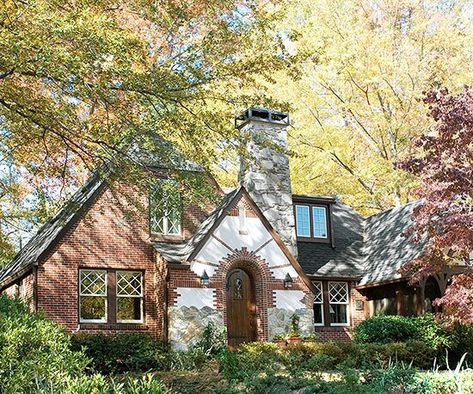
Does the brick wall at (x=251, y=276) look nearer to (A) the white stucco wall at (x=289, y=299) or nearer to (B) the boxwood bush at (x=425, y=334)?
(A) the white stucco wall at (x=289, y=299)

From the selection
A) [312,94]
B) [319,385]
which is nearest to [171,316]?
[319,385]

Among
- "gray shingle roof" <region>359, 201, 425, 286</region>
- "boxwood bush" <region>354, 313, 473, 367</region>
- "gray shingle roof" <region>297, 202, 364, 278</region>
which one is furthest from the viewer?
"gray shingle roof" <region>297, 202, 364, 278</region>

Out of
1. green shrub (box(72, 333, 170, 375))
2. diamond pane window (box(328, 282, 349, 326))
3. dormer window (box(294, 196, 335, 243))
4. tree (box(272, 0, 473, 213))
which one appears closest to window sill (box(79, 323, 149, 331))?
green shrub (box(72, 333, 170, 375))

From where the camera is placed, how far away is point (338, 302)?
22047 millimetres

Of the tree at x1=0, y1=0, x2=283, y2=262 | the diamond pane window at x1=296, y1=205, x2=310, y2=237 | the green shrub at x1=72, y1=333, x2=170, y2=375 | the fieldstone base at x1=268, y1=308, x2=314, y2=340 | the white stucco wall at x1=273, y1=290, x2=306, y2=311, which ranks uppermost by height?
the tree at x1=0, y1=0, x2=283, y2=262

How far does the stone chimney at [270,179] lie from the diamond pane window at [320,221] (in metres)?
1.94

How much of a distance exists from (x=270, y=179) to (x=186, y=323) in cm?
546

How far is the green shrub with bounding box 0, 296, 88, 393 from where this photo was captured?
7.18m

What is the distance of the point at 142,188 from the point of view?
13.2 meters

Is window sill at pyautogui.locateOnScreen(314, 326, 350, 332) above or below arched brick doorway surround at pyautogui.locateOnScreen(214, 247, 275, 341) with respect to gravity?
below

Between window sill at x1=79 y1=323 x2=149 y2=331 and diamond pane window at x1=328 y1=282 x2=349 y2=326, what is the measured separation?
614 centimetres

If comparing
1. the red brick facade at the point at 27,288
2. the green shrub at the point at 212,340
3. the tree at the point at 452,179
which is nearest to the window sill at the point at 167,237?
the green shrub at the point at 212,340

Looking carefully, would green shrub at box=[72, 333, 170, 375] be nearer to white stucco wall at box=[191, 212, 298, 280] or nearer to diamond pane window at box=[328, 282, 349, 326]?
white stucco wall at box=[191, 212, 298, 280]

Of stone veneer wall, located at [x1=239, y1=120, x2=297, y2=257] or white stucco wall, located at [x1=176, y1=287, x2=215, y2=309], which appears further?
stone veneer wall, located at [x1=239, y1=120, x2=297, y2=257]
